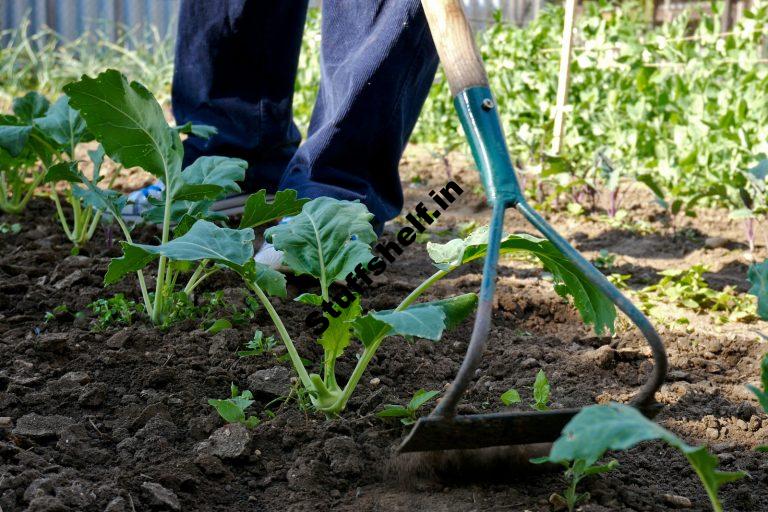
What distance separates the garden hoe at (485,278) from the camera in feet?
3.89

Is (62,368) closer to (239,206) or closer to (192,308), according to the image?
(192,308)

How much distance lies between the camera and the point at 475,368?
1.15 m

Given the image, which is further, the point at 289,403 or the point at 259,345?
the point at 259,345

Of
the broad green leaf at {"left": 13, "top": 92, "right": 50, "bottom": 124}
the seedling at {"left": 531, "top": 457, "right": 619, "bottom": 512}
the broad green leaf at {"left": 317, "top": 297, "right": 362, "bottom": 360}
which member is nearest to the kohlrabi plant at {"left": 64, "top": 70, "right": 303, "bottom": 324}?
the broad green leaf at {"left": 317, "top": 297, "right": 362, "bottom": 360}

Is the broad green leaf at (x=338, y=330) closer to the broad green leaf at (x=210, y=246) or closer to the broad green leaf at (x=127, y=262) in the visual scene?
the broad green leaf at (x=210, y=246)

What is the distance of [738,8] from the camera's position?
1248 cm

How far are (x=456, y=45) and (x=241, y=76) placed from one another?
1679 mm

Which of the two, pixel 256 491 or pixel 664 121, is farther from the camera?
pixel 664 121

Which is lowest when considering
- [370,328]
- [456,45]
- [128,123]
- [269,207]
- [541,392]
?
[541,392]

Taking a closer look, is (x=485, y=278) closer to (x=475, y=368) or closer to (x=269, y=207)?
(x=475, y=368)

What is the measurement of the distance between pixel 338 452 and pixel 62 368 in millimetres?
704

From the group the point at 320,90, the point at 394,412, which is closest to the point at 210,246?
the point at 394,412

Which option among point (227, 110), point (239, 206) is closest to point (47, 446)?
point (239, 206)

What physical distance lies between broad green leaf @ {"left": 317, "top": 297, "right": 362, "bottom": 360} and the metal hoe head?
332mm
